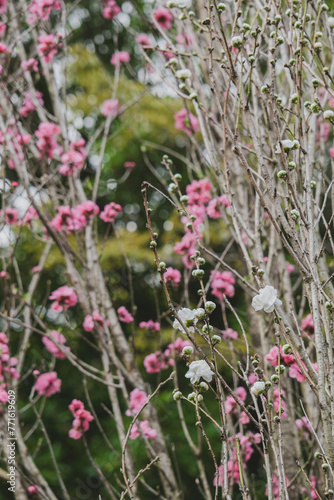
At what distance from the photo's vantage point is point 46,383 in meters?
2.70

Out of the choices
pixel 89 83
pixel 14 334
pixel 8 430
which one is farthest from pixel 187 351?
pixel 89 83

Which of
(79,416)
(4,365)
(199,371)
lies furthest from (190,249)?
(199,371)

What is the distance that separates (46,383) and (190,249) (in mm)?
1067

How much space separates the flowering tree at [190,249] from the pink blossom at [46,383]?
0.02 metres

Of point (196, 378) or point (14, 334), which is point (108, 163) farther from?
point (196, 378)

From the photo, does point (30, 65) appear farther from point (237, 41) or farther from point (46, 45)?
point (237, 41)

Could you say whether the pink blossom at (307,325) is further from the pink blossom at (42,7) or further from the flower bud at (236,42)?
the pink blossom at (42,7)

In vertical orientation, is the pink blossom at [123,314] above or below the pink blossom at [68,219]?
below

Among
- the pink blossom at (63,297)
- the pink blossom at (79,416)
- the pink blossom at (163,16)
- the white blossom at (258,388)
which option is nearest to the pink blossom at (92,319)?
the pink blossom at (63,297)

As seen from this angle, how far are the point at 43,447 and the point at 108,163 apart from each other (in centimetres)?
327

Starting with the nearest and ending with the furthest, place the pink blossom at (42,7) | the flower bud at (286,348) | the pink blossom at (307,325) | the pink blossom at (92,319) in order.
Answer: the flower bud at (286,348) → the pink blossom at (307,325) → the pink blossom at (92,319) → the pink blossom at (42,7)

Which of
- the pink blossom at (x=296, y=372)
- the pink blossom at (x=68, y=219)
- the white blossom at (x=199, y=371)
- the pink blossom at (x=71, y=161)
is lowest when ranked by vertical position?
the pink blossom at (x=296, y=372)

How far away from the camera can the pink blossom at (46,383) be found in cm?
267

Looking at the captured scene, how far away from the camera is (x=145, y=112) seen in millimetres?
6031
